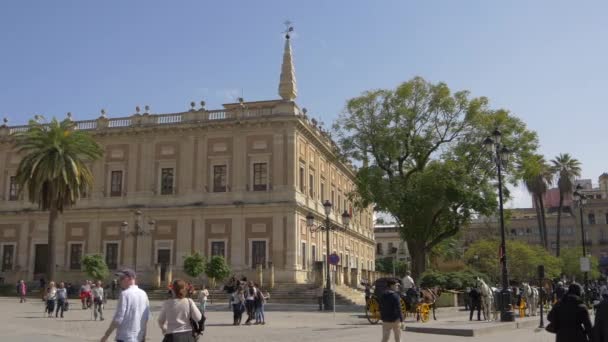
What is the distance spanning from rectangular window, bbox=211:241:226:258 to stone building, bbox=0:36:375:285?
0.25 feet

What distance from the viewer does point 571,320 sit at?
698 cm

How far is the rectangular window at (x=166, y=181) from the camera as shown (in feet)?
133

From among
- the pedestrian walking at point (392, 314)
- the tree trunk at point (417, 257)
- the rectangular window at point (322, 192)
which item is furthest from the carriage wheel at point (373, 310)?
the rectangular window at point (322, 192)

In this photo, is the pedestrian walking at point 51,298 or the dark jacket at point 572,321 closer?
the dark jacket at point 572,321

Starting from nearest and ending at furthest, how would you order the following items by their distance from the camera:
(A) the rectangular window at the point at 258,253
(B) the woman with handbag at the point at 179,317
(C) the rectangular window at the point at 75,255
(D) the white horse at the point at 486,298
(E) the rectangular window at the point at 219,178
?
(B) the woman with handbag at the point at 179,317
(D) the white horse at the point at 486,298
(A) the rectangular window at the point at 258,253
(E) the rectangular window at the point at 219,178
(C) the rectangular window at the point at 75,255

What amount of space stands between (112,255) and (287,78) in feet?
53.5

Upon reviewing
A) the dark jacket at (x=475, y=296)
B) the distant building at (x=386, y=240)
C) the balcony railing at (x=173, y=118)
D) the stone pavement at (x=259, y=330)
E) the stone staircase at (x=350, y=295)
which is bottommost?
the stone pavement at (x=259, y=330)

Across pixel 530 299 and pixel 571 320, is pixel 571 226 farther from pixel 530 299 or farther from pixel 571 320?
pixel 571 320

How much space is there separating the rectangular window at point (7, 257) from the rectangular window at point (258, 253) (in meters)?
17.3

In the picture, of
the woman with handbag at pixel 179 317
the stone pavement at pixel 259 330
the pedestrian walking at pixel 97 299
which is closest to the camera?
the woman with handbag at pixel 179 317

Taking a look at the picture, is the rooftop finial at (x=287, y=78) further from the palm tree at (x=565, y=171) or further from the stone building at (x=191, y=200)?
the palm tree at (x=565, y=171)

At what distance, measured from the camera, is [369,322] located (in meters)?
20.5

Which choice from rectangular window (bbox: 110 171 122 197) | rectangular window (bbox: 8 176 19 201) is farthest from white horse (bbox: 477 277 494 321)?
rectangular window (bbox: 8 176 19 201)

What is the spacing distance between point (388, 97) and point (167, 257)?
57.5 feet
